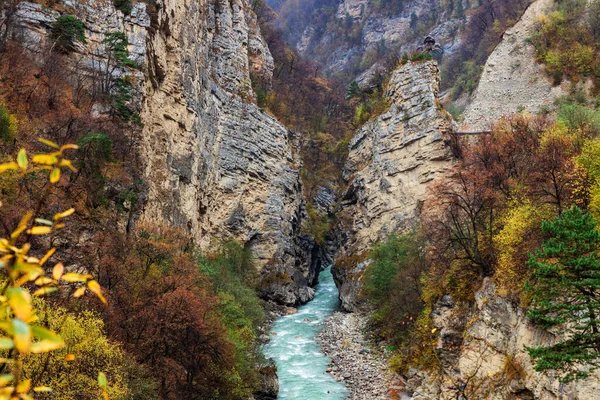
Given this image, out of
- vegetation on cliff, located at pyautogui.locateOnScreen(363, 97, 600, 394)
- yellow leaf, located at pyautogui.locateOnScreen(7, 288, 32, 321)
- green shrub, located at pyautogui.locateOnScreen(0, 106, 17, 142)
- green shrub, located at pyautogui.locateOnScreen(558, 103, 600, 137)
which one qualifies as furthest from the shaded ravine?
yellow leaf, located at pyautogui.locateOnScreen(7, 288, 32, 321)

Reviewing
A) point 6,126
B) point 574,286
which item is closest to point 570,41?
point 574,286

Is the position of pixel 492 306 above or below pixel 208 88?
below

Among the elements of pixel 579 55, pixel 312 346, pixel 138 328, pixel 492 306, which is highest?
pixel 579 55

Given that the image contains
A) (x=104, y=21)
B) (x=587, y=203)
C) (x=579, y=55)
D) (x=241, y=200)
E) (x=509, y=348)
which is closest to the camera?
(x=509, y=348)

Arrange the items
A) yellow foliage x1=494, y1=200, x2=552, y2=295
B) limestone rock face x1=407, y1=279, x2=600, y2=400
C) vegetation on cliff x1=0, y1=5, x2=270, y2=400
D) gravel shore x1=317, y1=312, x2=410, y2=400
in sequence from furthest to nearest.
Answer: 1. gravel shore x1=317, y1=312, x2=410, y2=400
2. yellow foliage x1=494, y1=200, x2=552, y2=295
3. vegetation on cliff x1=0, y1=5, x2=270, y2=400
4. limestone rock face x1=407, y1=279, x2=600, y2=400

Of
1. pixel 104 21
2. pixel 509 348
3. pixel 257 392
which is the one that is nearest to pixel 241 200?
pixel 104 21

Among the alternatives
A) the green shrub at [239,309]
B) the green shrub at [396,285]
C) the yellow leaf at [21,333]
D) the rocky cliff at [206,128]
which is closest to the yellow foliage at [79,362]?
the green shrub at [239,309]

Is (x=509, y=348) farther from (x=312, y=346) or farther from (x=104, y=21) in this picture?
(x=104, y=21)

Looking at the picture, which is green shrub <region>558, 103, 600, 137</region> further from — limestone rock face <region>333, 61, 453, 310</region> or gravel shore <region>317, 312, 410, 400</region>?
gravel shore <region>317, 312, 410, 400</region>
